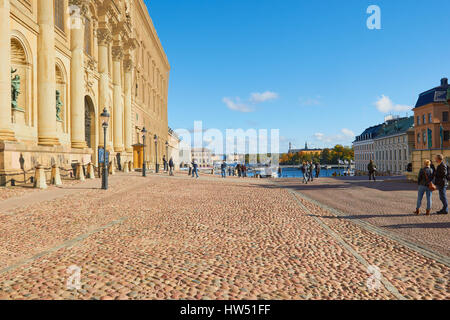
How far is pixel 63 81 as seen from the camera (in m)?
22.8

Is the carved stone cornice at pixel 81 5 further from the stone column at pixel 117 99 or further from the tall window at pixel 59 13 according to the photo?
the stone column at pixel 117 99

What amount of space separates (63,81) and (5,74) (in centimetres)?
826

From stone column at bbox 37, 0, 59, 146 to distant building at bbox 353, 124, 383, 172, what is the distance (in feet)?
281

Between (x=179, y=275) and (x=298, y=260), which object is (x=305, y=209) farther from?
(x=179, y=275)

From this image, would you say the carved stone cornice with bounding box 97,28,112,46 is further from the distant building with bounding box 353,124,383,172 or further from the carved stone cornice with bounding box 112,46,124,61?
the distant building with bounding box 353,124,383,172

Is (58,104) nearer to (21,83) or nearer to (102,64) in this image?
(21,83)

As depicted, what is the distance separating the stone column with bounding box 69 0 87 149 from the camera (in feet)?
76.8

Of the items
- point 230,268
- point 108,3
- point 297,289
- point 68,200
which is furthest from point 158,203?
point 108,3

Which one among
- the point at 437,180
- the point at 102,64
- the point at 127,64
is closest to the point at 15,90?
the point at 102,64

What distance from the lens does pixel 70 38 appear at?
923 inches

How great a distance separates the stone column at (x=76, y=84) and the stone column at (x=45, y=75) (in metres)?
3.99

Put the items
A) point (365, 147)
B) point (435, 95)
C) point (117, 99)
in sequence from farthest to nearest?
point (365, 147) < point (435, 95) < point (117, 99)

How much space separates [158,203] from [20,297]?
8.12 m

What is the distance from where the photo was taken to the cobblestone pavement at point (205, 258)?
392 centimetres
